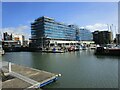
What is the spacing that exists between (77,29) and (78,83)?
139m

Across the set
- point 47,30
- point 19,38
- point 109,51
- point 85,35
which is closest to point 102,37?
point 85,35

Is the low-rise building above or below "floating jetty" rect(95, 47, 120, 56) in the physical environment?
above

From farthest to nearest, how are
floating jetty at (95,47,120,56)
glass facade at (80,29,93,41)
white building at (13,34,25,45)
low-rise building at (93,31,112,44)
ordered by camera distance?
glass facade at (80,29,93,41) < low-rise building at (93,31,112,44) < white building at (13,34,25,45) < floating jetty at (95,47,120,56)

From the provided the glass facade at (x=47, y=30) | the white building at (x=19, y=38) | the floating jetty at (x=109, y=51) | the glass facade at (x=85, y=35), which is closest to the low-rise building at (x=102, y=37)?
the glass facade at (x=85, y=35)

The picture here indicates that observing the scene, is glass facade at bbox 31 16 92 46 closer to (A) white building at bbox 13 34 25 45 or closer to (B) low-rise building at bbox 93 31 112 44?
(A) white building at bbox 13 34 25 45

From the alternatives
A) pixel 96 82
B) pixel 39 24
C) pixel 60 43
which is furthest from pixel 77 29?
pixel 96 82

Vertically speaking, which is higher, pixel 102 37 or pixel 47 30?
pixel 47 30

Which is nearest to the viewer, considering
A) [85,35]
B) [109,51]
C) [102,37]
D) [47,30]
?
[109,51]

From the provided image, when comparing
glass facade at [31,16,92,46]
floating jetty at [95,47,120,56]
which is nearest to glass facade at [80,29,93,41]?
glass facade at [31,16,92,46]

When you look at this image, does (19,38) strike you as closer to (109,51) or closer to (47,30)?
(47,30)

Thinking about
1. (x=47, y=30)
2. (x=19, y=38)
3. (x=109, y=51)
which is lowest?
(x=109, y=51)

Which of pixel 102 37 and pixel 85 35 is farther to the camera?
pixel 85 35

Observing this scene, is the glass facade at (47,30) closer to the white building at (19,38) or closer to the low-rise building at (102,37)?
the white building at (19,38)

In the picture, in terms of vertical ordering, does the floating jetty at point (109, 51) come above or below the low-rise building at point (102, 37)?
below
